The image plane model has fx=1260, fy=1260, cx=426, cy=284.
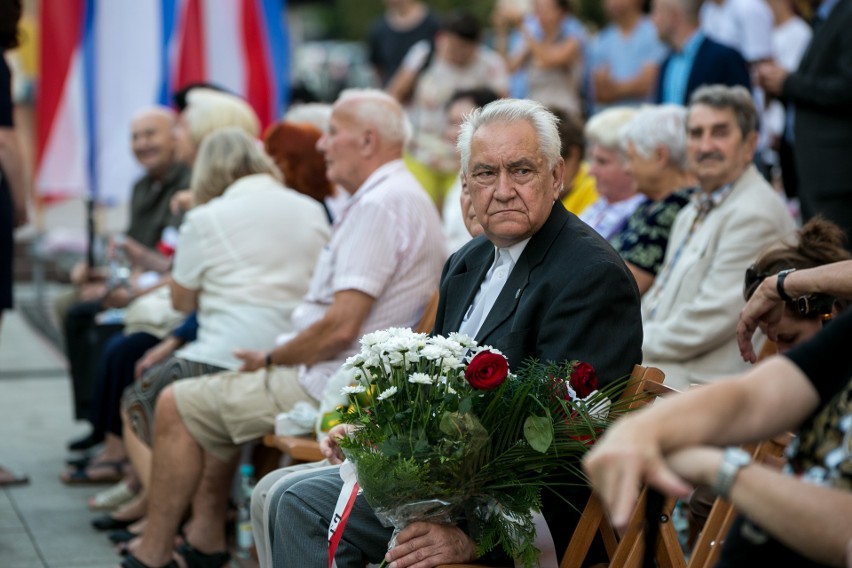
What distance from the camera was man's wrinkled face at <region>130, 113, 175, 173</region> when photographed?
298 inches

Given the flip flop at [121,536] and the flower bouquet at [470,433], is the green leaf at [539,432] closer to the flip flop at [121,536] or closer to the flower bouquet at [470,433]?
the flower bouquet at [470,433]

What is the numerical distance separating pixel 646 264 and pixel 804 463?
3.04m

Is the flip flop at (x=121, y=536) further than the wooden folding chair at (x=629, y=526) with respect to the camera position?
Yes

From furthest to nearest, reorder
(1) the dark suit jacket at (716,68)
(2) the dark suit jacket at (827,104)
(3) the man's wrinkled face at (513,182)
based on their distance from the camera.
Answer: (1) the dark suit jacket at (716,68)
(2) the dark suit jacket at (827,104)
(3) the man's wrinkled face at (513,182)

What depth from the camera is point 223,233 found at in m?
5.63

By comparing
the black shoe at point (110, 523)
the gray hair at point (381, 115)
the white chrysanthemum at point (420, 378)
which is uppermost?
the gray hair at point (381, 115)

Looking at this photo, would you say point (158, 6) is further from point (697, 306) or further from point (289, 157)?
point (697, 306)

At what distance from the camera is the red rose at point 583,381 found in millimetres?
3303

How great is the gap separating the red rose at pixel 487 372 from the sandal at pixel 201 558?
254 centimetres

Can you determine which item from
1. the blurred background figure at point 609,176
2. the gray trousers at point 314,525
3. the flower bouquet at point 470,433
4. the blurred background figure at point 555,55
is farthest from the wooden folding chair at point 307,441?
the blurred background figure at point 555,55

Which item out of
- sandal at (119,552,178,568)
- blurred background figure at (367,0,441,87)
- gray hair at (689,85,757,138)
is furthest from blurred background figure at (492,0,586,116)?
sandal at (119,552,178,568)

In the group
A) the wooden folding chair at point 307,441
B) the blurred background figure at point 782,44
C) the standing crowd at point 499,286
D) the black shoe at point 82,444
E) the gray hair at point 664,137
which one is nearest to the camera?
the standing crowd at point 499,286

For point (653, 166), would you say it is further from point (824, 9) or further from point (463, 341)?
point (463, 341)

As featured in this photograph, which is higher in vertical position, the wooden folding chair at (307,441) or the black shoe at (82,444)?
the wooden folding chair at (307,441)
